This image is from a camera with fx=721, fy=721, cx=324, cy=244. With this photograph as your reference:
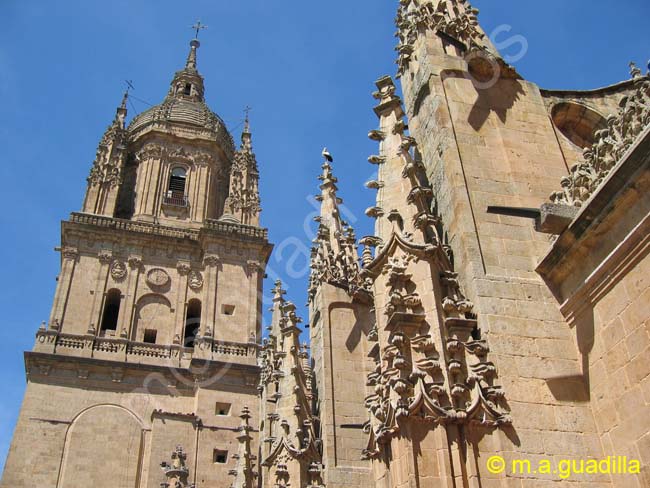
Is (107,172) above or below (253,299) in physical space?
above

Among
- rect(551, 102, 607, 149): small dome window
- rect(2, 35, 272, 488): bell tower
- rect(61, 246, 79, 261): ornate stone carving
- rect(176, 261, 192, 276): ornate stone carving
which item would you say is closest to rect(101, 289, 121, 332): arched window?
rect(2, 35, 272, 488): bell tower

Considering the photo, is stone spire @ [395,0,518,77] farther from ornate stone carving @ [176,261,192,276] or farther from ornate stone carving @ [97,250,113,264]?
ornate stone carving @ [97,250,113,264]

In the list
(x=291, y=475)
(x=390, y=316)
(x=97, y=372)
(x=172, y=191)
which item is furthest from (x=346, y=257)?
(x=172, y=191)

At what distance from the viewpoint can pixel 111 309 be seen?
31.4m

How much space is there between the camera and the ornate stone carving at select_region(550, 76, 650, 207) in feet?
20.7

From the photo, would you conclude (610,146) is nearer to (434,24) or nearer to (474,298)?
(474,298)

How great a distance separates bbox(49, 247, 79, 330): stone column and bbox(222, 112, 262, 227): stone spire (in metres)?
7.12

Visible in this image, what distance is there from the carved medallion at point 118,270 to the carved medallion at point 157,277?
1114mm

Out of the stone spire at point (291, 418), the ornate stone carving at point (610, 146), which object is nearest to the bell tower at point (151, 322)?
the stone spire at point (291, 418)

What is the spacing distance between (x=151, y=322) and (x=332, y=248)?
1855cm

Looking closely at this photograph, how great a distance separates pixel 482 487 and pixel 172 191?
32.5 m

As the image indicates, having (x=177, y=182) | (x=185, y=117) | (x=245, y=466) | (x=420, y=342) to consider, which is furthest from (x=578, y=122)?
(x=185, y=117)

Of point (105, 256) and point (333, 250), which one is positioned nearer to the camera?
point (333, 250)

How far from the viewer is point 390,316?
21.5ft
